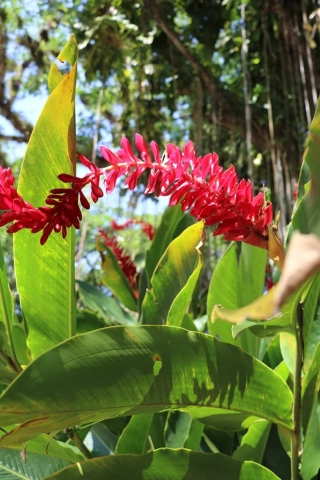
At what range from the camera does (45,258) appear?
491mm

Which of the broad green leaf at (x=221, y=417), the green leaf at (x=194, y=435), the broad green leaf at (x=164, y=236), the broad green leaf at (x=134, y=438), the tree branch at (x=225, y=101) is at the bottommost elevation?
the green leaf at (x=194, y=435)

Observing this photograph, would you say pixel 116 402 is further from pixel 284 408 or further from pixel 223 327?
pixel 223 327

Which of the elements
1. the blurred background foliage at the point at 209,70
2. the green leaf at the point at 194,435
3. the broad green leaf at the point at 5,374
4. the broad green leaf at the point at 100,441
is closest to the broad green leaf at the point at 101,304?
the broad green leaf at the point at 100,441

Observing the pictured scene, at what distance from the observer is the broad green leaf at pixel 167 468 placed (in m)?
0.39

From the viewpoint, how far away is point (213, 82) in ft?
11.0

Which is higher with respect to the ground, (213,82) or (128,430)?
(213,82)

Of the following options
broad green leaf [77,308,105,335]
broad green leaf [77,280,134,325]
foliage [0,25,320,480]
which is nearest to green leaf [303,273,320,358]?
foliage [0,25,320,480]

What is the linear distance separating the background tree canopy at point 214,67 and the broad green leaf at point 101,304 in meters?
1.64

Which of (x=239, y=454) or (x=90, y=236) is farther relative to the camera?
(x=90, y=236)

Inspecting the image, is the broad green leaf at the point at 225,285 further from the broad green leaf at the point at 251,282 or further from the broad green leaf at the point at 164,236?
the broad green leaf at the point at 164,236

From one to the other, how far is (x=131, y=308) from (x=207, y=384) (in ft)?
2.66

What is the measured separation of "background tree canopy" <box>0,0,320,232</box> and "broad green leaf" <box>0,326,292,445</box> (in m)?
2.24

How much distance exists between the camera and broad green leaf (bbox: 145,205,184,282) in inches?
36.5

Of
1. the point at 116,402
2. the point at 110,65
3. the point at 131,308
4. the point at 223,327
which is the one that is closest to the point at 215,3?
the point at 110,65
